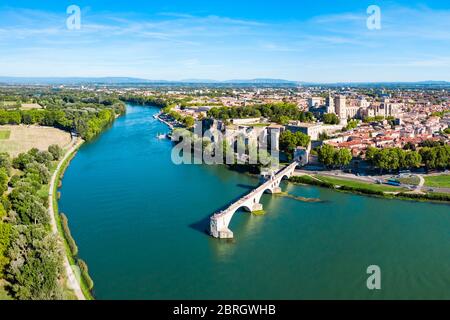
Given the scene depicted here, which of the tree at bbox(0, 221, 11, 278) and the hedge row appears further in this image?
the hedge row

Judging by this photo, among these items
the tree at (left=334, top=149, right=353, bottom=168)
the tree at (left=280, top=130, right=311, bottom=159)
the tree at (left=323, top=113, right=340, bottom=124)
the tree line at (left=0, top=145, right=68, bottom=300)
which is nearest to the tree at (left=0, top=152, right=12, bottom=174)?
the tree line at (left=0, top=145, right=68, bottom=300)

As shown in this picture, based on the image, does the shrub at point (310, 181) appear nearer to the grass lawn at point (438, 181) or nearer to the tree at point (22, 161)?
the grass lawn at point (438, 181)

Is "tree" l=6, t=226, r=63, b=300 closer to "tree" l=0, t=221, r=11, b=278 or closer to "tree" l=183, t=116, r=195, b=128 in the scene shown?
"tree" l=0, t=221, r=11, b=278

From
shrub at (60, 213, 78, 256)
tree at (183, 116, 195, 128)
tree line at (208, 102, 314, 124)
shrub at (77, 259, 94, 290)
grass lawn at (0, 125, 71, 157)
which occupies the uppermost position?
tree line at (208, 102, 314, 124)

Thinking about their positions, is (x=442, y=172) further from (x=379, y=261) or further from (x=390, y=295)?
(x=390, y=295)

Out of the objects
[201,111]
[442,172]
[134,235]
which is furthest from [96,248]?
[201,111]

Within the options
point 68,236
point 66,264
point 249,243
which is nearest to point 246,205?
point 249,243
